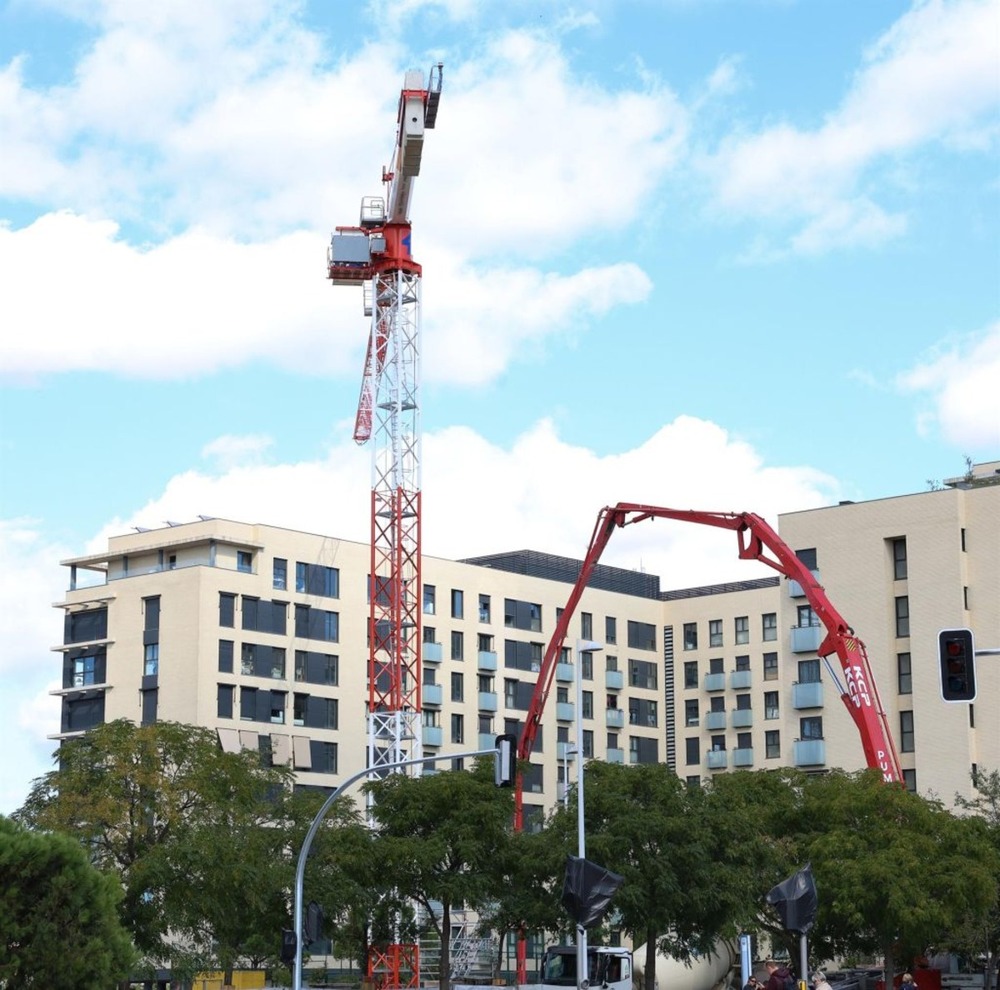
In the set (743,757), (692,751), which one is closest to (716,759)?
(743,757)

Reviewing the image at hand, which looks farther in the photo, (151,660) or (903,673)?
(151,660)

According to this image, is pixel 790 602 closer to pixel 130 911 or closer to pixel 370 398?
pixel 370 398

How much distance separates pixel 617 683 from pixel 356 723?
20.2 metres

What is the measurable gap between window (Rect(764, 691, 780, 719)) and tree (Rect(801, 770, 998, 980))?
49.1 meters

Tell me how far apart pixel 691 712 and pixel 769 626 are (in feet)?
25.7

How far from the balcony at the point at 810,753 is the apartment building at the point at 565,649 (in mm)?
75

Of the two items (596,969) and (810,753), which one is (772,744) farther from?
(596,969)

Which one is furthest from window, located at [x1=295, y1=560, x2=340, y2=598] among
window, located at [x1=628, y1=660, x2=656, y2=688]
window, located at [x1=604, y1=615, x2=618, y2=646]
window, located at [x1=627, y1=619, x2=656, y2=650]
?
window, located at [x1=628, y1=660, x2=656, y2=688]

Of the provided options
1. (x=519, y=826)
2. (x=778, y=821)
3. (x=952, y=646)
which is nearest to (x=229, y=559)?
(x=519, y=826)

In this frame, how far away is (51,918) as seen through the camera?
36.1 m

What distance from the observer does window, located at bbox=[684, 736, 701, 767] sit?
384ft

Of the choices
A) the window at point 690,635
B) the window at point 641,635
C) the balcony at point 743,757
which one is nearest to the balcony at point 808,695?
the balcony at point 743,757

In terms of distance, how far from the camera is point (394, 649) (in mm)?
94875

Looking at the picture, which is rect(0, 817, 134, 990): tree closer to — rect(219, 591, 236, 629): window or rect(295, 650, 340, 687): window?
rect(219, 591, 236, 629): window
